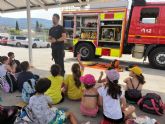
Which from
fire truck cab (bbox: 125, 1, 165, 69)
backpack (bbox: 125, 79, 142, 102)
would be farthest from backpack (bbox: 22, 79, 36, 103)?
fire truck cab (bbox: 125, 1, 165, 69)

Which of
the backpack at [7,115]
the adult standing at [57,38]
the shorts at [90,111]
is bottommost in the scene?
the shorts at [90,111]

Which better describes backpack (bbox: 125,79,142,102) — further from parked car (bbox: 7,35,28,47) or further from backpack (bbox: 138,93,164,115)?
parked car (bbox: 7,35,28,47)

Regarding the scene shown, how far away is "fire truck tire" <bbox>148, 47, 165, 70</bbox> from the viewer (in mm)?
9875

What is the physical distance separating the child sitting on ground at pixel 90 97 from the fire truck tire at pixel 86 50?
7.27 m

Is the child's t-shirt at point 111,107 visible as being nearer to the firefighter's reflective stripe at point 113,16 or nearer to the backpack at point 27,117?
the backpack at point 27,117

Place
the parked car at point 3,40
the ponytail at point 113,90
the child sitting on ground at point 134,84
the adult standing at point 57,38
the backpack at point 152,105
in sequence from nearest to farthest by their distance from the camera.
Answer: the ponytail at point 113,90
the backpack at point 152,105
the child sitting on ground at point 134,84
the adult standing at point 57,38
the parked car at point 3,40

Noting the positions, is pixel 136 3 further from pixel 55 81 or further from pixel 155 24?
pixel 55 81

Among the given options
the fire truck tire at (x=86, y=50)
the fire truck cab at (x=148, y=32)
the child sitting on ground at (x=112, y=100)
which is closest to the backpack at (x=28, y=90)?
the child sitting on ground at (x=112, y=100)

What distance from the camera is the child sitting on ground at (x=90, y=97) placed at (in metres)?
4.21

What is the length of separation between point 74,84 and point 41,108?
1.52 metres

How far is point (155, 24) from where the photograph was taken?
32.2 ft

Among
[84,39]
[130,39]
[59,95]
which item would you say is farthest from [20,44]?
[59,95]

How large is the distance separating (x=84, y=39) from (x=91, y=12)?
129 centimetres

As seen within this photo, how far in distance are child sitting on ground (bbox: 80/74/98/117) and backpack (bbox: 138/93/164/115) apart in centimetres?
102
